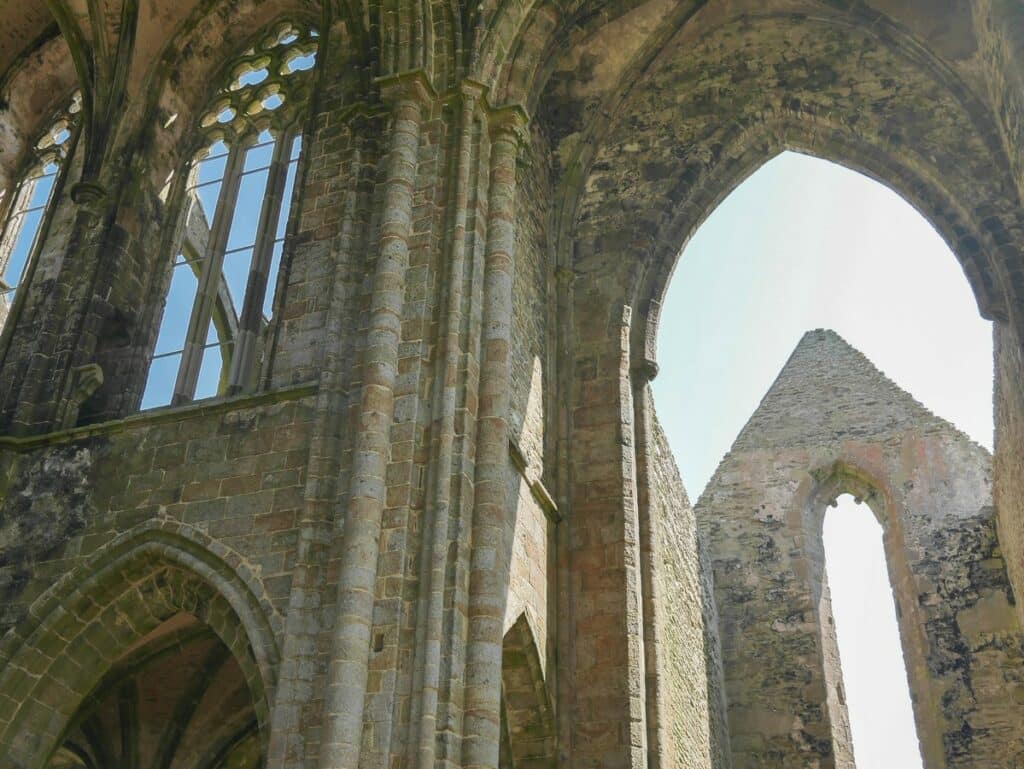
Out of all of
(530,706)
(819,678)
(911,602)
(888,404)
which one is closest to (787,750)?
(819,678)

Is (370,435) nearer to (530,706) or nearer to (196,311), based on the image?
(530,706)

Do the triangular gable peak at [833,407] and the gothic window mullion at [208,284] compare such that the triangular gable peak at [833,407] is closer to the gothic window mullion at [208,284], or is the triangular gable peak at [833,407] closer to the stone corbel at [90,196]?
the gothic window mullion at [208,284]

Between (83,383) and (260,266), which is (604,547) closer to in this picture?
(260,266)

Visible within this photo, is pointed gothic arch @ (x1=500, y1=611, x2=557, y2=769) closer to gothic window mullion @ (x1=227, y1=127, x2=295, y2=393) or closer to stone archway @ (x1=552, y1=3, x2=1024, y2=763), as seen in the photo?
stone archway @ (x1=552, y1=3, x2=1024, y2=763)

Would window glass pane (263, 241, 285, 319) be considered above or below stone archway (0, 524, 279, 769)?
above

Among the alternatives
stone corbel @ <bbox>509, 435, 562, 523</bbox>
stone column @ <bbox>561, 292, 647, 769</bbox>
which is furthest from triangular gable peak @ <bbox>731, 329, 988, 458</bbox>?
stone corbel @ <bbox>509, 435, 562, 523</bbox>

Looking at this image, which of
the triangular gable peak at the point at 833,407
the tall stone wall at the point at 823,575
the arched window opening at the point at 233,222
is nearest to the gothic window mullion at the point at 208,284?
the arched window opening at the point at 233,222

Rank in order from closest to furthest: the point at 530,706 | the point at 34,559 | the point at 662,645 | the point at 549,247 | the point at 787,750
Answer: the point at 34,559, the point at 530,706, the point at 662,645, the point at 549,247, the point at 787,750

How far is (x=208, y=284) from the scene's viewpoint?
8.93 meters

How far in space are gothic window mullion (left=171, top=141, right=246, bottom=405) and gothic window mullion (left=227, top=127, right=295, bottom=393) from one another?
1.11 feet

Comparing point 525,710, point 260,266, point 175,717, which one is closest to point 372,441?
point 525,710

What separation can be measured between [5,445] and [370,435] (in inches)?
118

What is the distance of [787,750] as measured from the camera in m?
12.6

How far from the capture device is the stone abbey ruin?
634 cm
